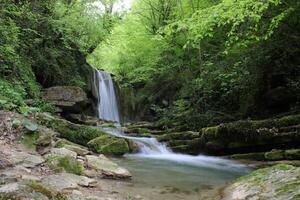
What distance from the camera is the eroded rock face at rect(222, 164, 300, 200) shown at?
14.7 feet

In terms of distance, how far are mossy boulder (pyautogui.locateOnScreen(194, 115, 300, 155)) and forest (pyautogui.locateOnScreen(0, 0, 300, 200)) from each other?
3cm

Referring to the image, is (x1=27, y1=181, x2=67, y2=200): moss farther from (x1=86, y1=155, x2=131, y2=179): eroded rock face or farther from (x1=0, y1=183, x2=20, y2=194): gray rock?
(x1=86, y1=155, x2=131, y2=179): eroded rock face

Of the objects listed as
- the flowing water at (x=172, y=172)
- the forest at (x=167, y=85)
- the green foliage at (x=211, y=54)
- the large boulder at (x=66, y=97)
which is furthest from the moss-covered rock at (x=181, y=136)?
the large boulder at (x=66, y=97)

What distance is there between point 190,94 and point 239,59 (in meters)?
3.66

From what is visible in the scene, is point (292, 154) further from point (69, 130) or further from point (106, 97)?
point (106, 97)

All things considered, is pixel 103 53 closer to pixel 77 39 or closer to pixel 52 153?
pixel 77 39

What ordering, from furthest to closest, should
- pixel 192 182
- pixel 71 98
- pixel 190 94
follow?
pixel 190 94, pixel 71 98, pixel 192 182

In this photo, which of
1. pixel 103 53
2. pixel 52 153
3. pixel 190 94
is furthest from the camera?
pixel 103 53

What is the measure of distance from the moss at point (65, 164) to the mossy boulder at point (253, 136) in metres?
6.00

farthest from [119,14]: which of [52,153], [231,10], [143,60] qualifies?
[52,153]

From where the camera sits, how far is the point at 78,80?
56.2 feet

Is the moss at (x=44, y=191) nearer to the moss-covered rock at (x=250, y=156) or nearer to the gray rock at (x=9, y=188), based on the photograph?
the gray rock at (x=9, y=188)

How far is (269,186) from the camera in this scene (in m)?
5.16

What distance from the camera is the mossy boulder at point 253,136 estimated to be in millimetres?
10133
